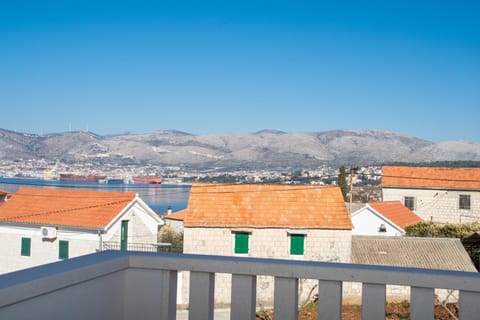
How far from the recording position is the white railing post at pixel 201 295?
2131 millimetres

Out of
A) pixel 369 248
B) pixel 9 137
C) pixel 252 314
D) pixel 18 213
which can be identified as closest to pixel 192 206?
pixel 369 248

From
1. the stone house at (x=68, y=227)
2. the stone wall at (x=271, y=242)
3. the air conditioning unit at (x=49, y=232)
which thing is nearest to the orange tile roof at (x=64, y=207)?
the stone house at (x=68, y=227)

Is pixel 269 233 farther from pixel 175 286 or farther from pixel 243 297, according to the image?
pixel 243 297

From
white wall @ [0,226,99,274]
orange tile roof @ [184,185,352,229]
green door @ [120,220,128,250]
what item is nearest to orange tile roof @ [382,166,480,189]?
orange tile roof @ [184,185,352,229]

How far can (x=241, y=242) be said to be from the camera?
56.7 ft

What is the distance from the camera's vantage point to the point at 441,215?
32469mm

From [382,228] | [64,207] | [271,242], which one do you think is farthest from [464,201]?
[64,207]

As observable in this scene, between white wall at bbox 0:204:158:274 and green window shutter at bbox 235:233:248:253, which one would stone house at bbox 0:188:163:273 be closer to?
white wall at bbox 0:204:158:274

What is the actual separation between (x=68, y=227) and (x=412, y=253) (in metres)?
12.8

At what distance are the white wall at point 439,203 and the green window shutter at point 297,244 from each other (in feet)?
58.9

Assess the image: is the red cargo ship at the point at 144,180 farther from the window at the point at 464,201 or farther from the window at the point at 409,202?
the window at the point at 464,201

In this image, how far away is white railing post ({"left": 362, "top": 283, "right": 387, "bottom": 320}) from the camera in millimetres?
1947

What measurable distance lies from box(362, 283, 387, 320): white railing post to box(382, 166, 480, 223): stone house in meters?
32.5

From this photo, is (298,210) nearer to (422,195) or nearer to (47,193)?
A: (47,193)
